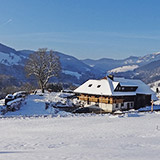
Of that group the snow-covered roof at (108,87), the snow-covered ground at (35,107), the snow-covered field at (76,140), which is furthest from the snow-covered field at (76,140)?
the snow-covered roof at (108,87)

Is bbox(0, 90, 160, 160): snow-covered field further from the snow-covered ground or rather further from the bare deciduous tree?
the bare deciduous tree

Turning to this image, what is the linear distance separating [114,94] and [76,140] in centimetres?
2669

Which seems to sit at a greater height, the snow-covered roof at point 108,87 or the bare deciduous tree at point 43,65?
the bare deciduous tree at point 43,65

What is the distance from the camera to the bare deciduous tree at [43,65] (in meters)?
54.4

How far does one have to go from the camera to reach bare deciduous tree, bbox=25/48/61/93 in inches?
2141

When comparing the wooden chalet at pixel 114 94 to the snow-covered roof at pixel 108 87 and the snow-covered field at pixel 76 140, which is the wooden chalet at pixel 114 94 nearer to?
the snow-covered roof at pixel 108 87

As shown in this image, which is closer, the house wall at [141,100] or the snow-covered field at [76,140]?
the snow-covered field at [76,140]

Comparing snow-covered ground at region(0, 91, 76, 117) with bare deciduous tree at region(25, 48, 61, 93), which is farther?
bare deciduous tree at region(25, 48, 61, 93)

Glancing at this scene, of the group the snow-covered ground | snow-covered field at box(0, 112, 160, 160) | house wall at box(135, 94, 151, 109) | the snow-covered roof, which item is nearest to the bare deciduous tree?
the snow-covered roof

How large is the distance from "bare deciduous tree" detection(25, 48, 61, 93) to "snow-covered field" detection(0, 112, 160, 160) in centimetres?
2862

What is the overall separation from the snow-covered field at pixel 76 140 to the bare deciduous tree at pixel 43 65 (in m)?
28.6

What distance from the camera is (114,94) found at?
42.9 m

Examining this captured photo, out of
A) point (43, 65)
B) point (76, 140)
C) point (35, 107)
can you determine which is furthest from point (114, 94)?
point (76, 140)

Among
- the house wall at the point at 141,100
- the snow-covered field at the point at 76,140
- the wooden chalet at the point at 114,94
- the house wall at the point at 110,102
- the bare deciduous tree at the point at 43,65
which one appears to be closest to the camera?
the snow-covered field at the point at 76,140
